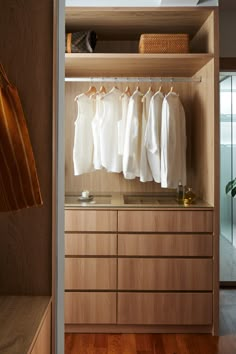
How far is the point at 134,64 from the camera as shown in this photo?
3.85 meters

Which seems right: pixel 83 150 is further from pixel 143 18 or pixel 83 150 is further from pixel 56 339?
pixel 56 339

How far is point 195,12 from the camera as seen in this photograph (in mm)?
3635

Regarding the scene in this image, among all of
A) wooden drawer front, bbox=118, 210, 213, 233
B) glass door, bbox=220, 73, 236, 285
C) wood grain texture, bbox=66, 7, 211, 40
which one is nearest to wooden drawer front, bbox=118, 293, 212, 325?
wooden drawer front, bbox=118, 210, 213, 233

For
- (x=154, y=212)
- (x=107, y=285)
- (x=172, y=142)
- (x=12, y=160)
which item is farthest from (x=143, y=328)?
(x=12, y=160)

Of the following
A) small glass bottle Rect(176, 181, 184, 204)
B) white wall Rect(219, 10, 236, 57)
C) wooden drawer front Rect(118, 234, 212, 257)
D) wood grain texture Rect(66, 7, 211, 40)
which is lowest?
wooden drawer front Rect(118, 234, 212, 257)

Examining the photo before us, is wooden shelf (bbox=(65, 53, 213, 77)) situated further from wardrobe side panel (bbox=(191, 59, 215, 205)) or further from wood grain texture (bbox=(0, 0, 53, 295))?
wood grain texture (bbox=(0, 0, 53, 295))

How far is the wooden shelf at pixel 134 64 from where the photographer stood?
366 centimetres

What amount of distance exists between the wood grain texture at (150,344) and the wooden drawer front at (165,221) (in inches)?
29.8

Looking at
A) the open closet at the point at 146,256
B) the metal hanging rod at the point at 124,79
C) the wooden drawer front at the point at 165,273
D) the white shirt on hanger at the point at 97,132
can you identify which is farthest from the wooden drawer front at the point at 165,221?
the metal hanging rod at the point at 124,79

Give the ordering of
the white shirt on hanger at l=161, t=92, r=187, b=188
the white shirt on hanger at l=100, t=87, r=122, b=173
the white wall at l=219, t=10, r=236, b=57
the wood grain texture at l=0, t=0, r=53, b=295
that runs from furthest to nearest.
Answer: the white wall at l=219, t=10, r=236, b=57
the white shirt on hanger at l=100, t=87, r=122, b=173
the white shirt on hanger at l=161, t=92, r=187, b=188
the wood grain texture at l=0, t=0, r=53, b=295

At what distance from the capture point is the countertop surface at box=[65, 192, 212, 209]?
3.66 m

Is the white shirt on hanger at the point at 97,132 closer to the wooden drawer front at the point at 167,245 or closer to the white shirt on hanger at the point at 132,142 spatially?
the white shirt on hanger at the point at 132,142

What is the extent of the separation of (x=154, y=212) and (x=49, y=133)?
2.24 metres

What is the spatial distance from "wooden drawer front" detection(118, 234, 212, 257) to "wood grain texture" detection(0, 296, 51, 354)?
2.15 m
